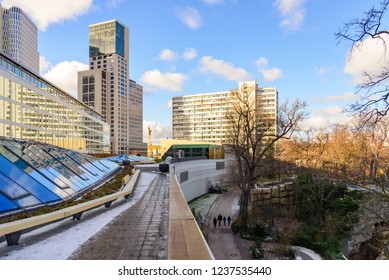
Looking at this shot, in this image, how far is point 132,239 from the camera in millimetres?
4918

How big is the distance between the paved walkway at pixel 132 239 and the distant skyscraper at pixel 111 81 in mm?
93513

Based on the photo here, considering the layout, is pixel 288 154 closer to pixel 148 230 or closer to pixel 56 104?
pixel 56 104

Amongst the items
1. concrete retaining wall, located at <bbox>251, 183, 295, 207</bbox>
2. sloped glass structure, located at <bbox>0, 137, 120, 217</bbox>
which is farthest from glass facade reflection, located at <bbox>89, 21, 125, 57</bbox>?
sloped glass structure, located at <bbox>0, 137, 120, 217</bbox>

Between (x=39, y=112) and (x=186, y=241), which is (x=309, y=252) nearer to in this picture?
(x=186, y=241)

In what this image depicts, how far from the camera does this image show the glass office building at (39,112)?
21.3 meters

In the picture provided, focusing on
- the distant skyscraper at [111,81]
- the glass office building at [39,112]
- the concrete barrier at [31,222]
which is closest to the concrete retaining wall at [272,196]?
the concrete barrier at [31,222]

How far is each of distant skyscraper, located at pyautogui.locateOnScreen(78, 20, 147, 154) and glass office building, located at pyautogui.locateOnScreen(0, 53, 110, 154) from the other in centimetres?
5645

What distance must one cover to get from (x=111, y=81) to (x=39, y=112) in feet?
263

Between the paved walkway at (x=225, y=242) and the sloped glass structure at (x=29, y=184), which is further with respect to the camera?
the paved walkway at (x=225, y=242)

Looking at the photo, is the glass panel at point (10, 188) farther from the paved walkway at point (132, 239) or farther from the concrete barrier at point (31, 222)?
the paved walkway at point (132, 239)

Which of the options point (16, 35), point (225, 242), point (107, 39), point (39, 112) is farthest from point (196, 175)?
point (107, 39)

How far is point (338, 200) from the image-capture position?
65.6 ft

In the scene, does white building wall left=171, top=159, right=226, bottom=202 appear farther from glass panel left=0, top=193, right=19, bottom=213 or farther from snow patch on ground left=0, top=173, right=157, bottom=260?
glass panel left=0, top=193, right=19, bottom=213
